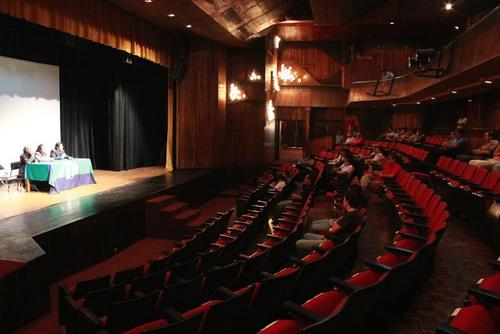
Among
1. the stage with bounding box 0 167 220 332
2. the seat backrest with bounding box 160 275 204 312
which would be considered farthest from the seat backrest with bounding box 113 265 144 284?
the seat backrest with bounding box 160 275 204 312

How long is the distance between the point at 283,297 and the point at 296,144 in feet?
49.2

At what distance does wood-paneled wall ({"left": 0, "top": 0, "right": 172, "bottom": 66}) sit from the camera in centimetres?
523

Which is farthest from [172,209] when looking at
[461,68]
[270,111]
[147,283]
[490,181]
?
[270,111]

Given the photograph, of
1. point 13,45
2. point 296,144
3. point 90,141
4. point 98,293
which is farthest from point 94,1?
point 296,144

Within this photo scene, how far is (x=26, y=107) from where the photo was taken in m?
7.69

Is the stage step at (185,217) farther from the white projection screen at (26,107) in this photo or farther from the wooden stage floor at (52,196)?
the white projection screen at (26,107)

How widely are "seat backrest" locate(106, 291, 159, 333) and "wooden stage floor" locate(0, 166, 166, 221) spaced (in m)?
3.56

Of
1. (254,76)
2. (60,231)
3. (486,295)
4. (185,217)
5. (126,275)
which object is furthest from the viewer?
(254,76)

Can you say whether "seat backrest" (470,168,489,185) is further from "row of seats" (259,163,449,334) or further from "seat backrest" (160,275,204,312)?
"seat backrest" (160,275,204,312)

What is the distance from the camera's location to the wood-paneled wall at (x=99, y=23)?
523cm

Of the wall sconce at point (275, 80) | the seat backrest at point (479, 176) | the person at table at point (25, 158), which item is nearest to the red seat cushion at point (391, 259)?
the seat backrest at point (479, 176)

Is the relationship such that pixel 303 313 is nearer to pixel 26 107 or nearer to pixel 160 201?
pixel 160 201

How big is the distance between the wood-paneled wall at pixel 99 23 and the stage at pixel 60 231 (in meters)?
2.36

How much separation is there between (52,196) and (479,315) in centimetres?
627
